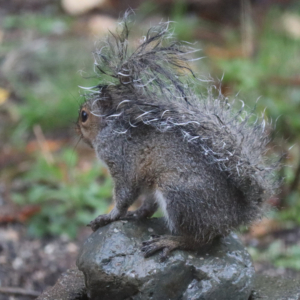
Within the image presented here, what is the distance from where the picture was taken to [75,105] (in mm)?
7863

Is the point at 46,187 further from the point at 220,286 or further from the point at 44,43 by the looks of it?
the point at 44,43

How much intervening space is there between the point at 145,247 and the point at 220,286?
579mm

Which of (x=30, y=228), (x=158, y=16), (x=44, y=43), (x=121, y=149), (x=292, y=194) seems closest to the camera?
(x=121, y=149)

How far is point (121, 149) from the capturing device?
3.50 m

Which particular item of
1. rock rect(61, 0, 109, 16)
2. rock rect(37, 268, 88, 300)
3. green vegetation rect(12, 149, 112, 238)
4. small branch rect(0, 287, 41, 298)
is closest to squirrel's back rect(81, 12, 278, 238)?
rock rect(37, 268, 88, 300)

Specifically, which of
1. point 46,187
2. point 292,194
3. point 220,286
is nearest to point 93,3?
point 46,187

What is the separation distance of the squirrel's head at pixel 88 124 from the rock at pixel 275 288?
1782 millimetres

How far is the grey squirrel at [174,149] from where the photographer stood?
10.4 ft

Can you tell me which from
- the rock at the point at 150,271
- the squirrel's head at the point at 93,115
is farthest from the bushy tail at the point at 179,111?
the rock at the point at 150,271

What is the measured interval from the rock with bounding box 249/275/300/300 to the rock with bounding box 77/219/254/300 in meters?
0.29

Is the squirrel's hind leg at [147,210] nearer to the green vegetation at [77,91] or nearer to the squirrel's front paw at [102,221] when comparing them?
the squirrel's front paw at [102,221]

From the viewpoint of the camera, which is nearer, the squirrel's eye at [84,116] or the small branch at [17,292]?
the squirrel's eye at [84,116]

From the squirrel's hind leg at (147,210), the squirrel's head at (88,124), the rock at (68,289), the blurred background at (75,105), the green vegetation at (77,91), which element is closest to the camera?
the rock at (68,289)

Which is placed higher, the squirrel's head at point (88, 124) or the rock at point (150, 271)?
the squirrel's head at point (88, 124)
